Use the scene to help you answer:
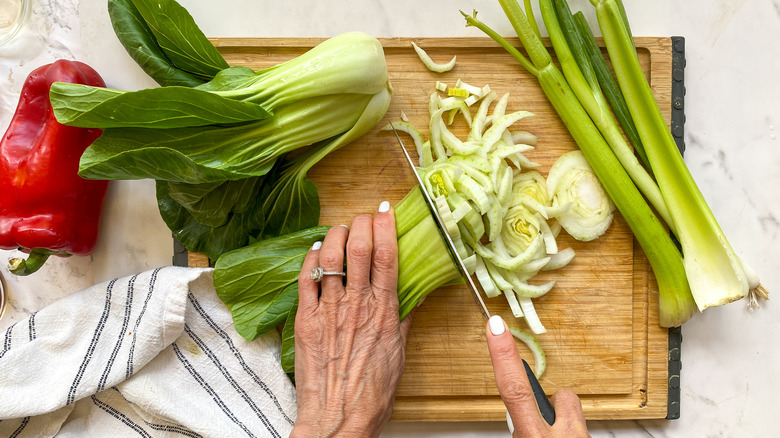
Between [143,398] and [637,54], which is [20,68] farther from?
[637,54]

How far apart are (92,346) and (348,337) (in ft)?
2.48

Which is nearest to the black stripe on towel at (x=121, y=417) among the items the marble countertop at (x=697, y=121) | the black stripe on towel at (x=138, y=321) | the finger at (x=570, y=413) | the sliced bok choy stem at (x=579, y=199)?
the black stripe on towel at (x=138, y=321)

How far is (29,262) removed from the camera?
4.94 feet

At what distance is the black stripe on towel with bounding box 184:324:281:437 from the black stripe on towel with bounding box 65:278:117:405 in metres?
0.24

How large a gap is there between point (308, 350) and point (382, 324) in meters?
0.22

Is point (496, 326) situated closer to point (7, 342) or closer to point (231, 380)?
point (231, 380)

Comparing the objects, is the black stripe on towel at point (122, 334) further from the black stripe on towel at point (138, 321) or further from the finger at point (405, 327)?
the finger at point (405, 327)

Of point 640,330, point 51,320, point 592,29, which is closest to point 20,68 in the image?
point 51,320

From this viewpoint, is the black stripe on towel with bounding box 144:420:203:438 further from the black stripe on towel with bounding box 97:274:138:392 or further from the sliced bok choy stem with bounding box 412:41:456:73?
the sliced bok choy stem with bounding box 412:41:456:73

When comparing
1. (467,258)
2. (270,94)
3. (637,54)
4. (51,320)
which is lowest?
(51,320)

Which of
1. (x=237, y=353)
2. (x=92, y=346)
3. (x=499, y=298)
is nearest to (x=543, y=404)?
(x=499, y=298)

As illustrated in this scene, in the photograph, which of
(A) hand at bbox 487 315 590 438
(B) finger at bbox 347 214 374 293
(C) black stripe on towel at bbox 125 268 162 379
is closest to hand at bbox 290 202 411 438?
(B) finger at bbox 347 214 374 293

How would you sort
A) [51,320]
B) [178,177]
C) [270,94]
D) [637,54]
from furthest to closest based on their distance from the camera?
[637,54]
[51,320]
[270,94]
[178,177]

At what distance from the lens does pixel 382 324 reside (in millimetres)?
1421
